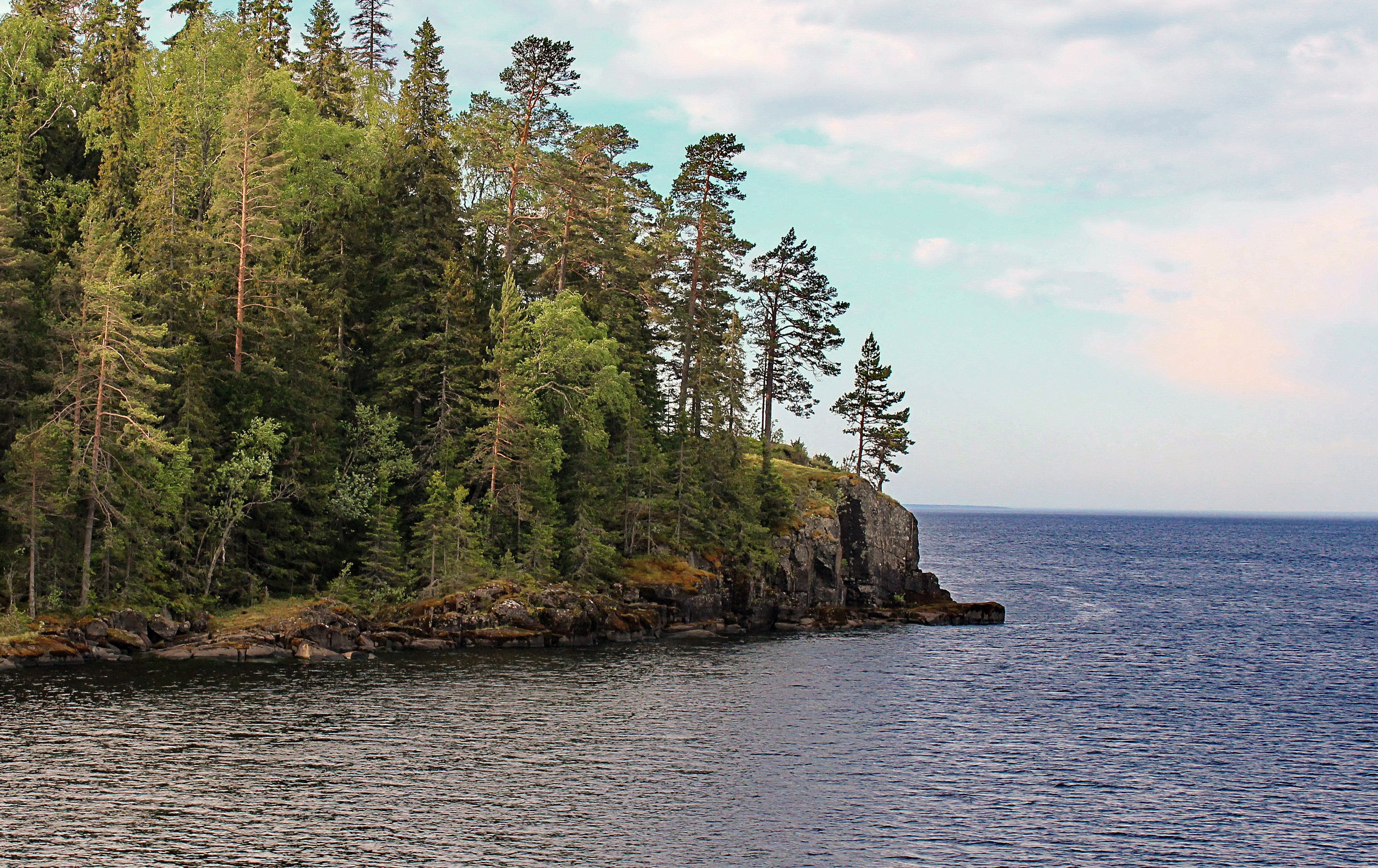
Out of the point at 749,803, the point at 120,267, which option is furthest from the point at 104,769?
the point at 120,267

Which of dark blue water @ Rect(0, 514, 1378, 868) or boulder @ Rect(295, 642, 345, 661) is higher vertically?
boulder @ Rect(295, 642, 345, 661)

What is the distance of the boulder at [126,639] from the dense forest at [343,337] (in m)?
2.89

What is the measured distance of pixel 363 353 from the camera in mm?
74938

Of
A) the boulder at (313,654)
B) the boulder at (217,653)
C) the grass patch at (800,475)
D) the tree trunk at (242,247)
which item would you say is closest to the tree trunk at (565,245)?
the grass patch at (800,475)

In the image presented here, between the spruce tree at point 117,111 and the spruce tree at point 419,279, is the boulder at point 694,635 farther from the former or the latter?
the spruce tree at point 117,111

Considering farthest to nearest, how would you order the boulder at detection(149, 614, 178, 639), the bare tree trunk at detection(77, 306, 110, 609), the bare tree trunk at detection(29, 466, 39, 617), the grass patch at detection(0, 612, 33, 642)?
the boulder at detection(149, 614, 178, 639), the bare tree trunk at detection(77, 306, 110, 609), the bare tree trunk at detection(29, 466, 39, 617), the grass patch at detection(0, 612, 33, 642)

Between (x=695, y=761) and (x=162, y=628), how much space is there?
33582 millimetres

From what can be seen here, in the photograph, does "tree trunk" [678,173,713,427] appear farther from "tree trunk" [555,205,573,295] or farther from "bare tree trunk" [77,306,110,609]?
"bare tree trunk" [77,306,110,609]

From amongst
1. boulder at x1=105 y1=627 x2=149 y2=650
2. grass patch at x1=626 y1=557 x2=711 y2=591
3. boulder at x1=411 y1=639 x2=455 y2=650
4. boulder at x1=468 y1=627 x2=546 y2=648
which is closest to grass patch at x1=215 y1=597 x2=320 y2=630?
boulder at x1=105 y1=627 x2=149 y2=650

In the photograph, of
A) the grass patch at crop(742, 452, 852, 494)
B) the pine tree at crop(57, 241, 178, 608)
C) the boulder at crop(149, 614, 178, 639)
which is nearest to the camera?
the pine tree at crop(57, 241, 178, 608)

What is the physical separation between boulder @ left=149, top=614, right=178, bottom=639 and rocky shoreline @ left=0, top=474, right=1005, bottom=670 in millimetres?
68

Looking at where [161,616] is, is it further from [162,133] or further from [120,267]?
[162,133]

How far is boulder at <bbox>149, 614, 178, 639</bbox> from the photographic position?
185 feet

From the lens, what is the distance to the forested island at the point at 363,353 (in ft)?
186
